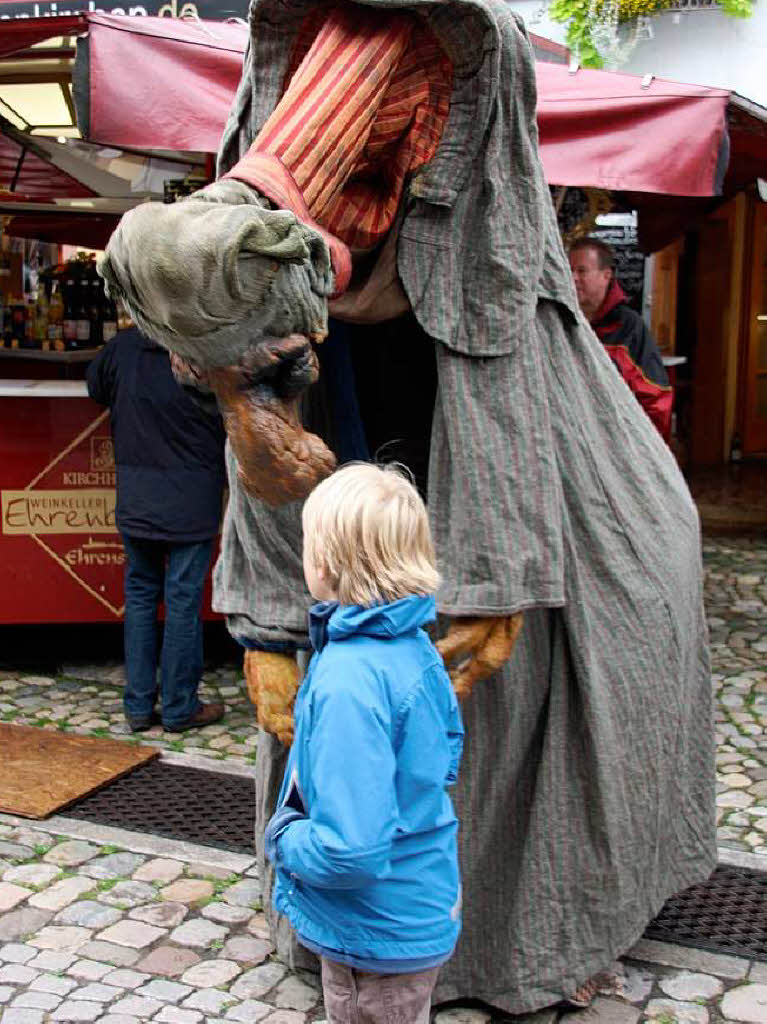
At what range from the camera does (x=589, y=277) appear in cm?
617

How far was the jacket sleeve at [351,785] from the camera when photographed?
2.13m

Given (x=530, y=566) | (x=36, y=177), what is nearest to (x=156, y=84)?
(x=530, y=566)

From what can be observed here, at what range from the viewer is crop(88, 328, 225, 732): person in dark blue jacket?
572 cm

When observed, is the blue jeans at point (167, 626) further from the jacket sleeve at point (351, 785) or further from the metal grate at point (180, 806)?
the jacket sleeve at point (351, 785)

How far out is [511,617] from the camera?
2.63m

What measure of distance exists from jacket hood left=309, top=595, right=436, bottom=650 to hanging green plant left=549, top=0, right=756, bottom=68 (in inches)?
381

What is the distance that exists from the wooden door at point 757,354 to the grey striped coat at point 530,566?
9.88 m

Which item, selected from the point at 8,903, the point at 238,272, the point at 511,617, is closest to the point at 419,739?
the point at 511,617

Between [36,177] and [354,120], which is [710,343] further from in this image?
[354,120]

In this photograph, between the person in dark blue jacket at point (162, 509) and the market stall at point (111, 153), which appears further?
the person in dark blue jacket at point (162, 509)

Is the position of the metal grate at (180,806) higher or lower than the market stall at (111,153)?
lower

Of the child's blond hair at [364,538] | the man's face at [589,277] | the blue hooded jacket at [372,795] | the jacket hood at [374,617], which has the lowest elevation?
the blue hooded jacket at [372,795]

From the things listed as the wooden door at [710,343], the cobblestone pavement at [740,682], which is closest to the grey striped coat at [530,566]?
the cobblestone pavement at [740,682]

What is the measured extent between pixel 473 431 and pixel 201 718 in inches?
138
